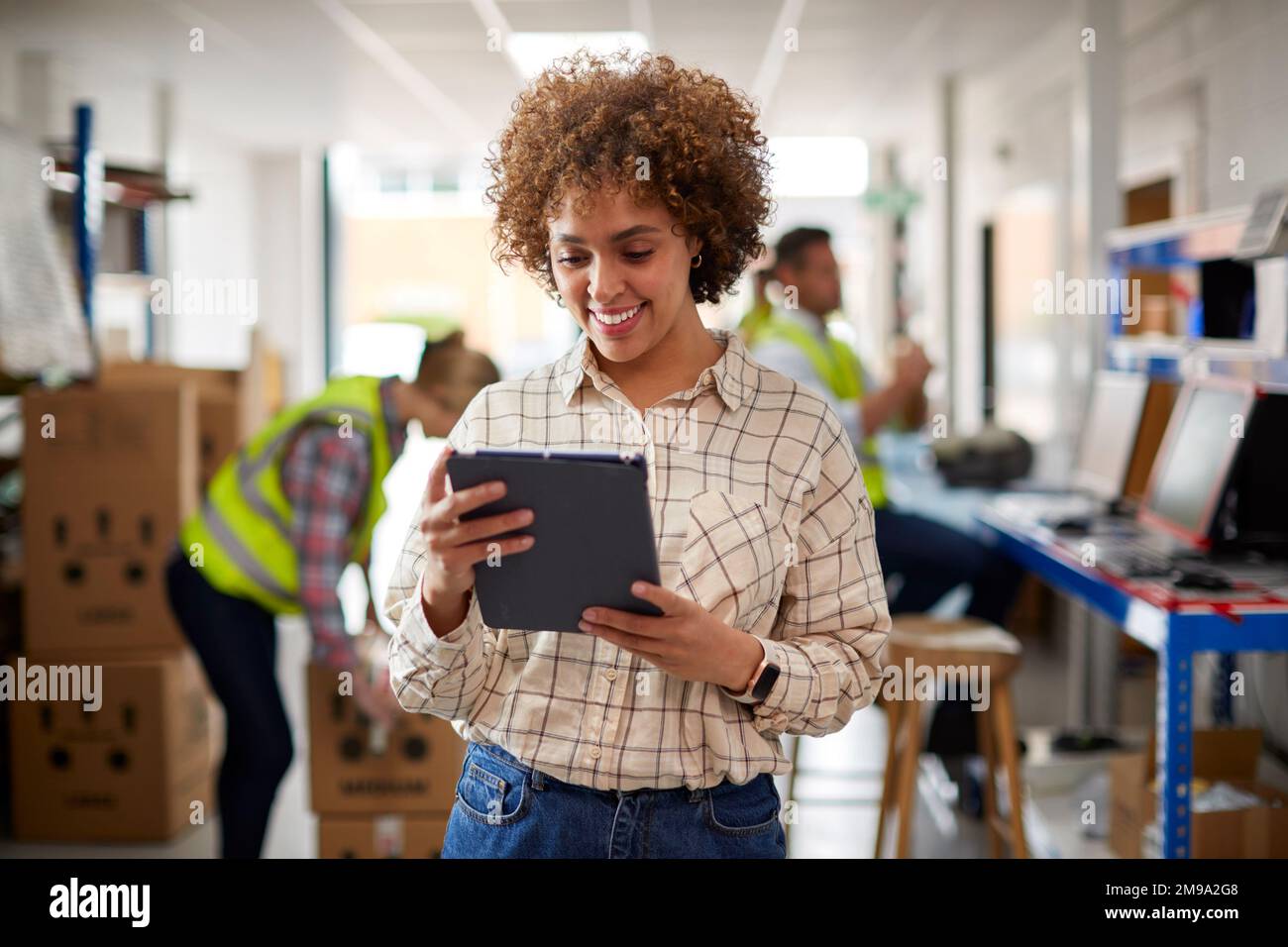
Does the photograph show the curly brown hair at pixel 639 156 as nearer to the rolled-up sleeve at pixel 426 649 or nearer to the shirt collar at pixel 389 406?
the rolled-up sleeve at pixel 426 649

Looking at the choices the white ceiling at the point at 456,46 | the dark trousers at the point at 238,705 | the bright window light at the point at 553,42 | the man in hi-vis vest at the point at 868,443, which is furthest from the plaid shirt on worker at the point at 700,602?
the bright window light at the point at 553,42

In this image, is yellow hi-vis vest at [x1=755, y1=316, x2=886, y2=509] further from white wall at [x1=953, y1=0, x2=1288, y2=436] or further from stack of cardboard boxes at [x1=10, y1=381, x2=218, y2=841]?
stack of cardboard boxes at [x1=10, y1=381, x2=218, y2=841]

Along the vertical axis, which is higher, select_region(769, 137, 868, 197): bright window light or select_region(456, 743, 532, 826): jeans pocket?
select_region(769, 137, 868, 197): bright window light

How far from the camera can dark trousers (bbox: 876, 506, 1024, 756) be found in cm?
362

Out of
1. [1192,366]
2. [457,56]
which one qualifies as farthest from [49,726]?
[457,56]

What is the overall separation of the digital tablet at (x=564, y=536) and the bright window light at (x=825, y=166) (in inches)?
298

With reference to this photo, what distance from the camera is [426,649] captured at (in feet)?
4.19

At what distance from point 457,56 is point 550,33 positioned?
2.27ft

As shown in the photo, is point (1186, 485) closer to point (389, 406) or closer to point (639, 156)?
point (389, 406)

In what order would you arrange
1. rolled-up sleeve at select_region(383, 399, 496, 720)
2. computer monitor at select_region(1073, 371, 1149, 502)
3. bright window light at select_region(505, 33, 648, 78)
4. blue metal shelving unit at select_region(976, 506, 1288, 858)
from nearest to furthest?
rolled-up sleeve at select_region(383, 399, 496, 720)
blue metal shelving unit at select_region(976, 506, 1288, 858)
computer monitor at select_region(1073, 371, 1149, 502)
bright window light at select_region(505, 33, 648, 78)

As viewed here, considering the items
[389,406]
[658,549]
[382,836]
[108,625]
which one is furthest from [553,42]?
[658,549]

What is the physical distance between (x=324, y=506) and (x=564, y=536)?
1311mm

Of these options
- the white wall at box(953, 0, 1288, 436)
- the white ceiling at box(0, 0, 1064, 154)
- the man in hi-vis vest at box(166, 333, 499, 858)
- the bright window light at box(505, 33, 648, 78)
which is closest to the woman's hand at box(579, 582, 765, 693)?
the man in hi-vis vest at box(166, 333, 499, 858)
